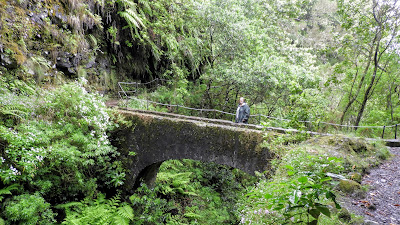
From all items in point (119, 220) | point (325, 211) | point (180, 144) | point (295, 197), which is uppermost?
point (295, 197)

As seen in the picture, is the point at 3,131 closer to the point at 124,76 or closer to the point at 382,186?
the point at 382,186

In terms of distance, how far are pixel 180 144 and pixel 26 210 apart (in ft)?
13.4

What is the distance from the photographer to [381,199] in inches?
149

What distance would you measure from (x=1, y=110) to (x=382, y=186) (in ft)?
27.1

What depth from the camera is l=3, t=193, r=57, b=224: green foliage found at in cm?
475

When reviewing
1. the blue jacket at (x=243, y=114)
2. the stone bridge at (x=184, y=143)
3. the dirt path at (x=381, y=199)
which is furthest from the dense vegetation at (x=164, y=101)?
the blue jacket at (x=243, y=114)

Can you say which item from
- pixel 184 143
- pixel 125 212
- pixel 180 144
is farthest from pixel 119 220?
pixel 184 143

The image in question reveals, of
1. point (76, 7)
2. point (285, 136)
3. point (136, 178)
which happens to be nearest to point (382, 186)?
point (285, 136)

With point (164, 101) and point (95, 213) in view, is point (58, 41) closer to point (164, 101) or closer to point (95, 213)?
point (164, 101)

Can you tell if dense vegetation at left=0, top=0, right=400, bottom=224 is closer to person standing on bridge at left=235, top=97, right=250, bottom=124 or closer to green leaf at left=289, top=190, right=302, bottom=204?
green leaf at left=289, top=190, right=302, bottom=204

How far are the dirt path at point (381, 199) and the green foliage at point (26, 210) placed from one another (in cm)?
620

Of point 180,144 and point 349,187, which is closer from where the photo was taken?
point 349,187

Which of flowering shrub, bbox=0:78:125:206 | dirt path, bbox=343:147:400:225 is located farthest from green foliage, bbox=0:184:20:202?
dirt path, bbox=343:147:400:225

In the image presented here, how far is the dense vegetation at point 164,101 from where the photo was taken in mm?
4559
